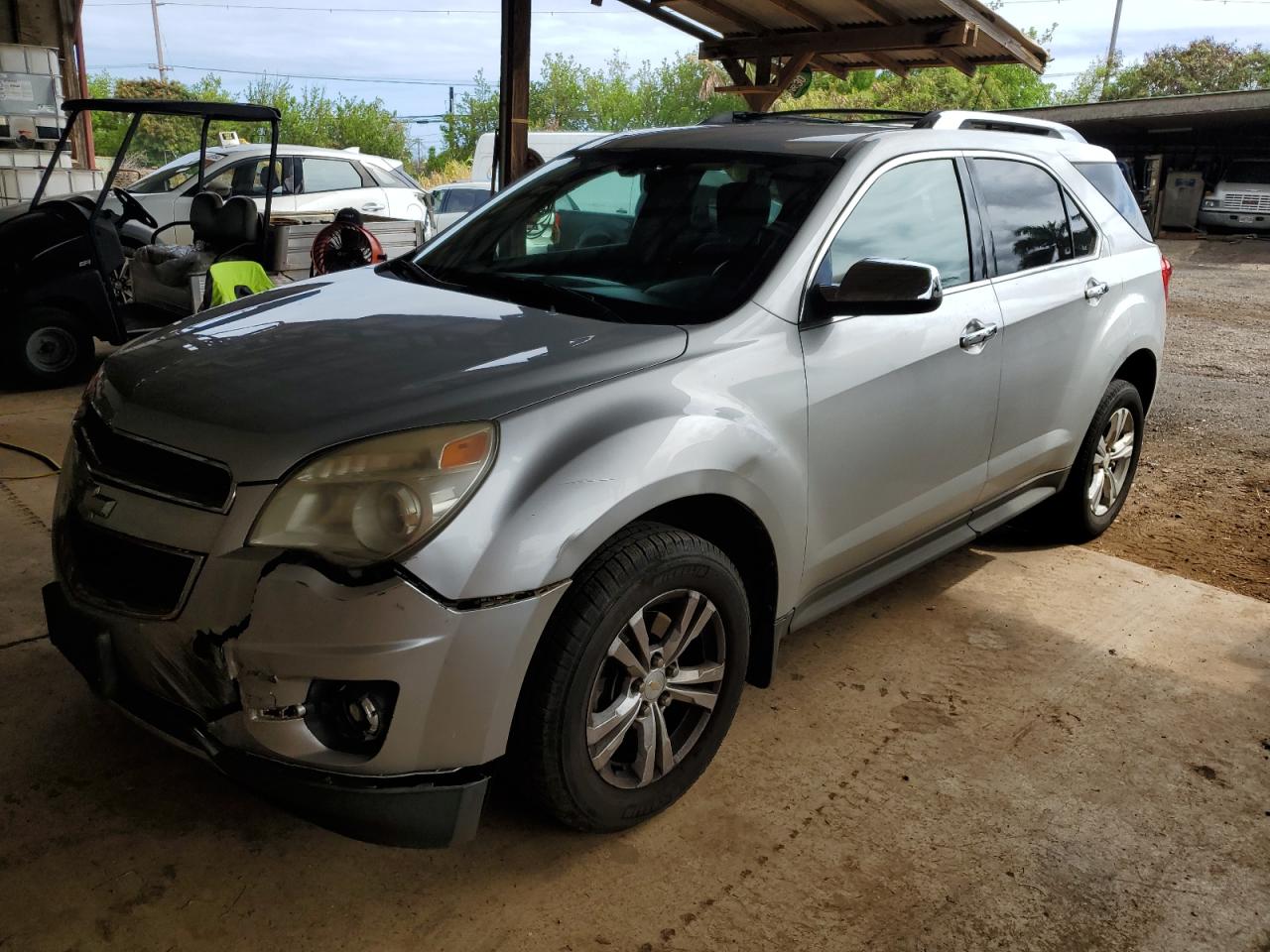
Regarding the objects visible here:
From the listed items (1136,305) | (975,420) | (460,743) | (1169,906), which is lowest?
(1169,906)

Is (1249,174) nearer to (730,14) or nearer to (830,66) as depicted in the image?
(830,66)

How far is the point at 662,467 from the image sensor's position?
94.3 inches

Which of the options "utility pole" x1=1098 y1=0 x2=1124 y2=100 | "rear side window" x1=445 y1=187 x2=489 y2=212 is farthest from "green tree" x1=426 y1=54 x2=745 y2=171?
"rear side window" x1=445 y1=187 x2=489 y2=212

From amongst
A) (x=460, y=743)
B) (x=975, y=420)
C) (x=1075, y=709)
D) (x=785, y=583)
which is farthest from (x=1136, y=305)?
(x=460, y=743)

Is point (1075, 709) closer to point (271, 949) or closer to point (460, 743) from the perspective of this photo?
point (460, 743)

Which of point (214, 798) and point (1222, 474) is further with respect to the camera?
point (1222, 474)

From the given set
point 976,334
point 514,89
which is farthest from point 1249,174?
point 976,334

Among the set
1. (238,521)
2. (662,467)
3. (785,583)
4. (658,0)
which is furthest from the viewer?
(658,0)

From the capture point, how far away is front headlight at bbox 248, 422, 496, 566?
2104 millimetres

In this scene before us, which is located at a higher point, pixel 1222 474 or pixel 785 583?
pixel 785 583

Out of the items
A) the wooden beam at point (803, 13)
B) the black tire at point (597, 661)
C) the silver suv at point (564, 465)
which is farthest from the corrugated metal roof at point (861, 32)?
the black tire at point (597, 661)

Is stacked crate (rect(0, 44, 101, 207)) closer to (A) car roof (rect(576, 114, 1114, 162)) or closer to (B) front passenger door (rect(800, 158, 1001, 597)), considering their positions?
(A) car roof (rect(576, 114, 1114, 162))

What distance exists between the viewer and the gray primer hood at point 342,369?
2.23 metres

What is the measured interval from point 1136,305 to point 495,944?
3515mm
